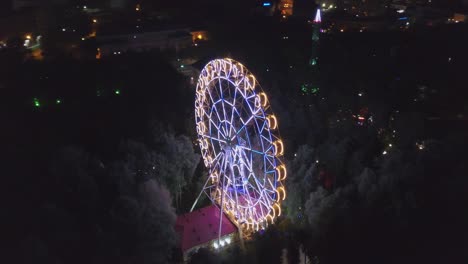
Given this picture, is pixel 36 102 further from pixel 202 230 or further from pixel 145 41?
pixel 202 230

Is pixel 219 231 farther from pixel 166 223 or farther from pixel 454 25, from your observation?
pixel 454 25

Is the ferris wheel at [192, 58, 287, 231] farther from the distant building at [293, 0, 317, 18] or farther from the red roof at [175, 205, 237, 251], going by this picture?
the distant building at [293, 0, 317, 18]

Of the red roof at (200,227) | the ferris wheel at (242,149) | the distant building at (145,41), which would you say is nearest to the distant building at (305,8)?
the distant building at (145,41)

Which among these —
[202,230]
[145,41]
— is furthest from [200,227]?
[145,41]

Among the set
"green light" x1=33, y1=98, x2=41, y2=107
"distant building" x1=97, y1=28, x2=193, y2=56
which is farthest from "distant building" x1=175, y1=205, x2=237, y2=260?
"distant building" x1=97, y1=28, x2=193, y2=56

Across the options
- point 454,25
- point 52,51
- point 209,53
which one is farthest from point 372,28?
point 52,51

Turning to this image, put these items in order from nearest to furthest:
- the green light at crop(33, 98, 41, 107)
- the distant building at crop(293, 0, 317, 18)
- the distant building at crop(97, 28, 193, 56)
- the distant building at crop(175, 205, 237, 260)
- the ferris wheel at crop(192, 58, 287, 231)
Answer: the ferris wheel at crop(192, 58, 287, 231)
the distant building at crop(175, 205, 237, 260)
the green light at crop(33, 98, 41, 107)
the distant building at crop(97, 28, 193, 56)
the distant building at crop(293, 0, 317, 18)

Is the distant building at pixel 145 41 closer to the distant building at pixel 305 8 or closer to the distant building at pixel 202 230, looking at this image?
the distant building at pixel 305 8
